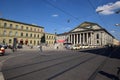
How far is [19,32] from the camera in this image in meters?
88.1

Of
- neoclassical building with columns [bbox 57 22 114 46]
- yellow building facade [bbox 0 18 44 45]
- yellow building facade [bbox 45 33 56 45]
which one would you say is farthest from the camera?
neoclassical building with columns [bbox 57 22 114 46]

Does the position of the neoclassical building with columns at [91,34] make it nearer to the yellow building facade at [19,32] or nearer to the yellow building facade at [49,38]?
the yellow building facade at [49,38]

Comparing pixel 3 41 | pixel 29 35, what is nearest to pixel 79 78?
pixel 3 41

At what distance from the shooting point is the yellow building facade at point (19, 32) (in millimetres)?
78825

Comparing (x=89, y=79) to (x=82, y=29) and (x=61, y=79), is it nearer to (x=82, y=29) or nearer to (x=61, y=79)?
(x=61, y=79)

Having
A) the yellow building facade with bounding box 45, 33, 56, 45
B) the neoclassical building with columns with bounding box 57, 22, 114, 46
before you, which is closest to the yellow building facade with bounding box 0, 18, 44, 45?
the yellow building facade with bounding box 45, 33, 56, 45

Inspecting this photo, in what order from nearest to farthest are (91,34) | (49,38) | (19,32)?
(19,32)
(49,38)
(91,34)

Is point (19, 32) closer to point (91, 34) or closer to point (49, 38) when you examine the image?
point (49, 38)

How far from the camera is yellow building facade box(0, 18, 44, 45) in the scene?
7882 centimetres

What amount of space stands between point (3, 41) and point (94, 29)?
72245 mm

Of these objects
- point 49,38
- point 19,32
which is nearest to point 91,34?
point 49,38

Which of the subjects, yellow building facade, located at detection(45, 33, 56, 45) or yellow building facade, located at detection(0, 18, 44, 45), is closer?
yellow building facade, located at detection(0, 18, 44, 45)

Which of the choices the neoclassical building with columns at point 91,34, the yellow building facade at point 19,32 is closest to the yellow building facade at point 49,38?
the yellow building facade at point 19,32

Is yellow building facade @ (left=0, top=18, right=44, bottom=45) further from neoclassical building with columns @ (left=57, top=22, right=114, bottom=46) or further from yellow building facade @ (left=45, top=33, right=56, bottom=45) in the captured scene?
neoclassical building with columns @ (left=57, top=22, right=114, bottom=46)
